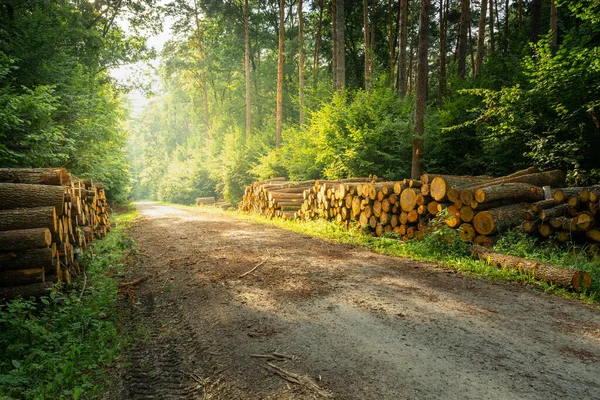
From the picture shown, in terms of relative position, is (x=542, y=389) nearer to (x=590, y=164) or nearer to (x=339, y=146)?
(x=590, y=164)

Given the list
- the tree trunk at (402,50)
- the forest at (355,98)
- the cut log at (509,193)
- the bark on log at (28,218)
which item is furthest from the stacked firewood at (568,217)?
the tree trunk at (402,50)

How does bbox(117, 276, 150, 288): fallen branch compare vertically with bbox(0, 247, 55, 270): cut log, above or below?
below

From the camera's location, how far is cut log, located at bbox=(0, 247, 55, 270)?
4.40m

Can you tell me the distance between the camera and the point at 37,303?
4453 mm

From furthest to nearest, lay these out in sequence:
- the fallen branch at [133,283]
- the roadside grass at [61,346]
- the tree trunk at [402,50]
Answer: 1. the tree trunk at [402,50]
2. the fallen branch at [133,283]
3. the roadside grass at [61,346]

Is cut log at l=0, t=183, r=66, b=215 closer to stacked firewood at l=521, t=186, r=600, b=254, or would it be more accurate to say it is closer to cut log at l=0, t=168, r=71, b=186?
cut log at l=0, t=168, r=71, b=186

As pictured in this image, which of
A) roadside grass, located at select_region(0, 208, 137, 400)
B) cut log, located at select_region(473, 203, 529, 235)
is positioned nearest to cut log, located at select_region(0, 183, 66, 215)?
roadside grass, located at select_region(0, 208, 137, 400)

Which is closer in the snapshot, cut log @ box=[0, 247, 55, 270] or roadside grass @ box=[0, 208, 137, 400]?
roadside grass @ box=[0, 208, 137, 400]

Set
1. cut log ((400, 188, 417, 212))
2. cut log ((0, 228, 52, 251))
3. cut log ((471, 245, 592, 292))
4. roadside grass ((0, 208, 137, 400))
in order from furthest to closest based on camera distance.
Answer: cut log ((400, 188, 417, 212)) < cut log ((471, 245, 592, 292)) < cut log ((0, 228, 52, 251)) < roadside grass ((0, 208, 137, 400))

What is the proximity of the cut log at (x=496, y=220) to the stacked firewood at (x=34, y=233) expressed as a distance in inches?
305

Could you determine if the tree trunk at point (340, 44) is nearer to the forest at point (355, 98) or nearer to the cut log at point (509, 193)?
the forest at point (355, 98)

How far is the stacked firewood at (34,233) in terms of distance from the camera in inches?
174

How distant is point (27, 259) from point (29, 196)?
1197mm

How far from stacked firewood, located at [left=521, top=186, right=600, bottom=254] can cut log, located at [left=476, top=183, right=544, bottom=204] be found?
1.41 ft
